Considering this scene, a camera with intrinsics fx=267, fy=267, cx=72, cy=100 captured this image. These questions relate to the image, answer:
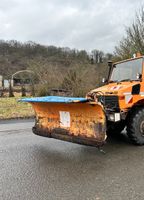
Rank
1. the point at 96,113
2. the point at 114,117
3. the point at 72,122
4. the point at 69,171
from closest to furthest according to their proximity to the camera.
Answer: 1. the point at 69,171
2. the point at 96,113
3. the point at 114,117
4. the point at 72,122

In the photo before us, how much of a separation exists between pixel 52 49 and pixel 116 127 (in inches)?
1791

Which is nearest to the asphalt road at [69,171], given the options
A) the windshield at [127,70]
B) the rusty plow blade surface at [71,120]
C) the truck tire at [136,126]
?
the truck tire at [136,126]

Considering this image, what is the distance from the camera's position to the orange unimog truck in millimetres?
5363

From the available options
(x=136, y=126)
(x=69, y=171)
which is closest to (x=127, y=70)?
(x=136, y=126)

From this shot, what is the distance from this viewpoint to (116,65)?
7.46 m

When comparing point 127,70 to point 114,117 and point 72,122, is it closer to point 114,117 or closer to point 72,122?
point 114,117

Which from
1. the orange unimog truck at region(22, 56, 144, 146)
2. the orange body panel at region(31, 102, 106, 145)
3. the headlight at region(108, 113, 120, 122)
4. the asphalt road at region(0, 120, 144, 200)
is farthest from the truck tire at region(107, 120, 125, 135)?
the orange body panel at region(31, 102, 106, 145)

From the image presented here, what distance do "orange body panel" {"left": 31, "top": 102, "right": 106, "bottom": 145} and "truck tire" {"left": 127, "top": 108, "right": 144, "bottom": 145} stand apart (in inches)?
39.8

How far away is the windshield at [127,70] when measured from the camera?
654 centimetres

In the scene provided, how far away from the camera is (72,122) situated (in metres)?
5.87

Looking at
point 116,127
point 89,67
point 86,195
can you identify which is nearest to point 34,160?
point 86,195

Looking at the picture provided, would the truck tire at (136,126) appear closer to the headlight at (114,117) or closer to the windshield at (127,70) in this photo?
the headlight at (114,117)

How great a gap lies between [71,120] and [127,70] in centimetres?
210

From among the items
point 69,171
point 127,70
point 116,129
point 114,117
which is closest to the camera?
point 69,171
